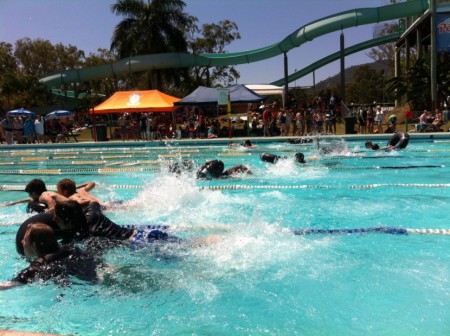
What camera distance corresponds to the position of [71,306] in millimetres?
3811

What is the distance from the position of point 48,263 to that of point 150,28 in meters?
30.0

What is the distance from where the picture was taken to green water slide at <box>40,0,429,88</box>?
2373cm

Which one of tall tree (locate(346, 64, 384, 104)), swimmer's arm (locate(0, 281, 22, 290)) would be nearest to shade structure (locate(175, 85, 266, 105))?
swimmer's arm (locate(0, 281, 22, 290))

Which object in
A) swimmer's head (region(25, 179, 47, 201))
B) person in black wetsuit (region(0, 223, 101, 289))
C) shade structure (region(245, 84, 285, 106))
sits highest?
shade structure (region(245, 84, 285, 106))

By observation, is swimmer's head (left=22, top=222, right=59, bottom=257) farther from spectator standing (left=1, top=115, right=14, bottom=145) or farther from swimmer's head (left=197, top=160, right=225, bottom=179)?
spectator standing (left=1, top=115, right=14, bottom=145)

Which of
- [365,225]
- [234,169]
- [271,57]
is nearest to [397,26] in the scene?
[271,57]

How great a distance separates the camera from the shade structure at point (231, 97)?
61.9 ft

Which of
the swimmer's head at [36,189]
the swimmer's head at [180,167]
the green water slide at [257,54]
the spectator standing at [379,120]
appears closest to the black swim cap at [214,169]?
the swimmer's head at [180,167]

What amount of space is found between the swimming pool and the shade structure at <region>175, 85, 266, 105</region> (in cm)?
1047

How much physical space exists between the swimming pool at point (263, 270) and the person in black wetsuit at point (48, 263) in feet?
0.41

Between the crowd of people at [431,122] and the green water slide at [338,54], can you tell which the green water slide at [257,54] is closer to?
the green water slide at [338,54]

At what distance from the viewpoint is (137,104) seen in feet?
66.4

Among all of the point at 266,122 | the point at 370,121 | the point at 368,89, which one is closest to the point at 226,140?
the point at 266,122

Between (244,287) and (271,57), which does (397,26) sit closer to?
(271,57)
